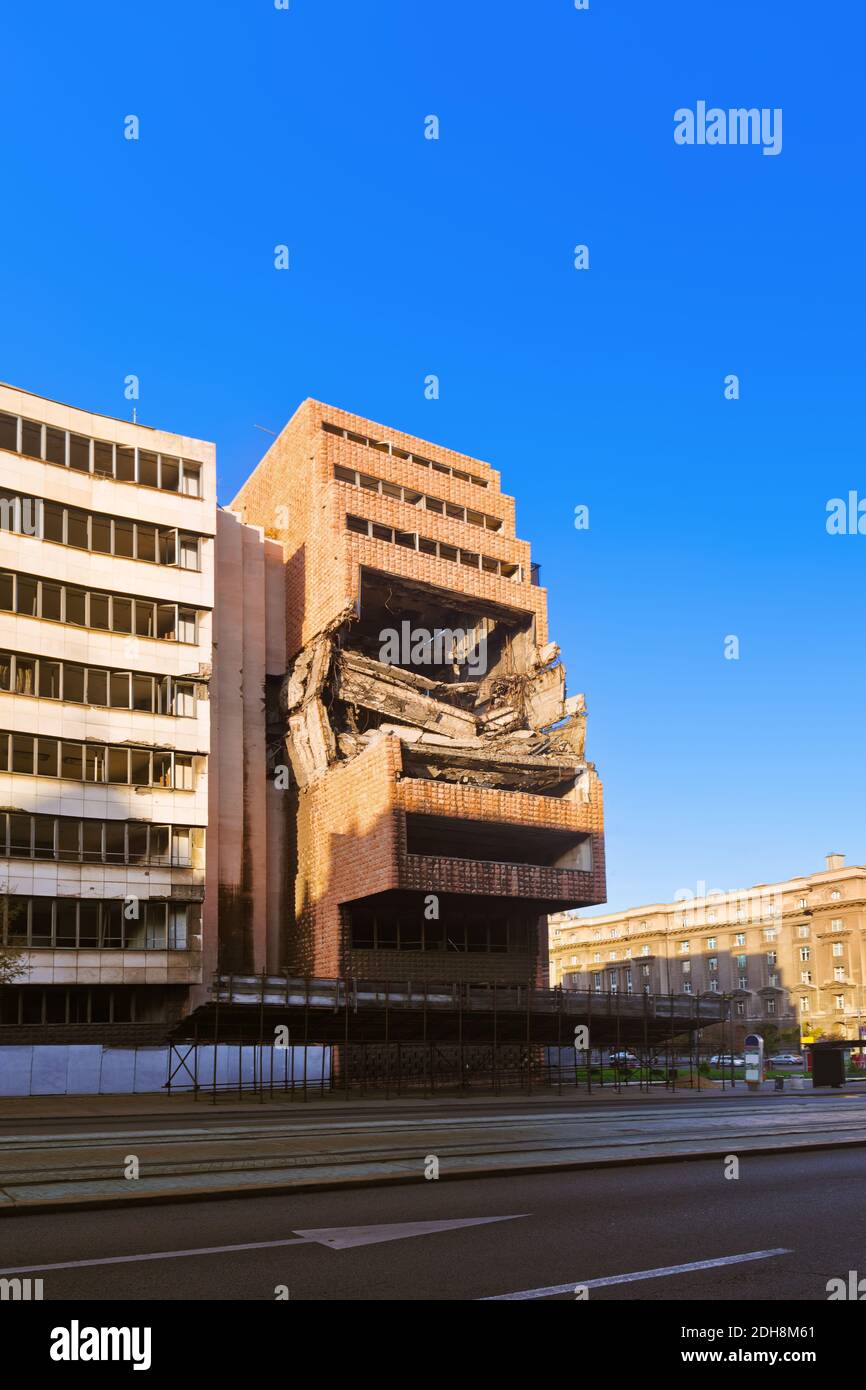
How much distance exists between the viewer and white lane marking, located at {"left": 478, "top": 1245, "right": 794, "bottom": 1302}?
25.8 ft

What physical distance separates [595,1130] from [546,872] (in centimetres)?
3879

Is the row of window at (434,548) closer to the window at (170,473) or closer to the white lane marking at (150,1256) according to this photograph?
the window at (170,473)

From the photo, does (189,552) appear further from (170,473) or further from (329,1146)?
(329,1146)

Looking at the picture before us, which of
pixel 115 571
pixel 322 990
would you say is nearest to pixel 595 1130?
pixel 322 990

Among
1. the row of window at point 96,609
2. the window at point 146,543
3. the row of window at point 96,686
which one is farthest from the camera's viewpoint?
the window at point 146,543

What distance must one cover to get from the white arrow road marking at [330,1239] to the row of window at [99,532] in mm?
47066

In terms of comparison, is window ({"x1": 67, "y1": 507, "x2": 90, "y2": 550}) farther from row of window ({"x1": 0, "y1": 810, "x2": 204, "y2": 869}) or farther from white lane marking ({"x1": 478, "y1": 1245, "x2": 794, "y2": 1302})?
white lane marking ({"x1": 478, "y1": 1245, "x2": 794, "y2": 1302})

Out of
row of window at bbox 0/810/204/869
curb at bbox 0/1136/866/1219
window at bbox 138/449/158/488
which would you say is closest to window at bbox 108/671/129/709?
row of window at bbox 0/810/204/869

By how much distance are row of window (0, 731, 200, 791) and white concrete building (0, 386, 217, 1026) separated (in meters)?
0.07

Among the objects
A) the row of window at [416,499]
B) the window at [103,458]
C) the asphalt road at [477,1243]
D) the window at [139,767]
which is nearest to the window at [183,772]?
the window at [139,767]

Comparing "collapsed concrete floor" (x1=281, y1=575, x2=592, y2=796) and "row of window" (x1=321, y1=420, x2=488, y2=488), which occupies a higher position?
"row of window" (x1=321, y1=420, x2=488, y2=488)

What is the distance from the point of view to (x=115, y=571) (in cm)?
5528

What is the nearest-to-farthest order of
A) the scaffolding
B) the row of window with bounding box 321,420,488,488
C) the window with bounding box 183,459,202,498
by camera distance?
the scaffolding, the window with bounding box 183,459,202,498, the row of window with bounding box 321,420,488,488

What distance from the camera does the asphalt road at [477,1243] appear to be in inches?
322
